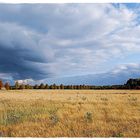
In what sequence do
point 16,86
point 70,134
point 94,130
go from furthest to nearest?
point 16,86
point 94,130
point 70,134

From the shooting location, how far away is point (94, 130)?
27.2ft

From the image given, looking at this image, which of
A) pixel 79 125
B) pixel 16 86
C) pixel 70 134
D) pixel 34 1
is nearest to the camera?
pixel 34 1

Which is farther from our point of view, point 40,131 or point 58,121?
point 58,121

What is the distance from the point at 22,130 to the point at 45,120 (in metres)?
1.71

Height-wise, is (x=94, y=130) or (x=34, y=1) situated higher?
(x=34, y=1)

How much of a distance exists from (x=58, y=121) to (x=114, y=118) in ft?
5.79

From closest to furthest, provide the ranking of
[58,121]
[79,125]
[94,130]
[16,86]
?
[94,130], [79,125], [58,121], [16,86]

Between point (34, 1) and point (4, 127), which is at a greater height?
point (34, 1)

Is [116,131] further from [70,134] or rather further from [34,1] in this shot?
[34,1]

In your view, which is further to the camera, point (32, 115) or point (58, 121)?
point (32, 115)

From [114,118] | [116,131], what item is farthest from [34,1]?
[114,118]

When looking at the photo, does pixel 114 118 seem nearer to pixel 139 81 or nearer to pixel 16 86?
pixel 139 81

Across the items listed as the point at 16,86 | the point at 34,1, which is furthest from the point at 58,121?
the point at 16,86

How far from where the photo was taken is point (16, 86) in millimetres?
77000
